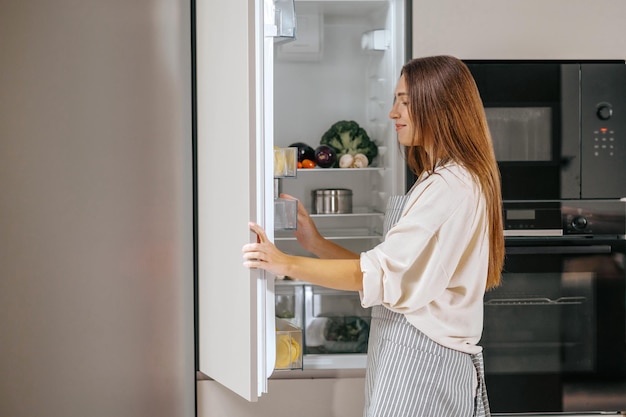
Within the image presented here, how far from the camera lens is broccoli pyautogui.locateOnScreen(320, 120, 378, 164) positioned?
236cm

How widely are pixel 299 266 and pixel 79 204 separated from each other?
46 centimetres

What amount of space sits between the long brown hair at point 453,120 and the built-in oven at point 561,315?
0.52 meters

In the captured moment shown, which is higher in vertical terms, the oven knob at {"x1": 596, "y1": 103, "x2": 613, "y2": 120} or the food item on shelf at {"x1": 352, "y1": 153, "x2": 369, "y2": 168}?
the oven knob at {"x1": 596, "y1": 103, "x2": 613, "y2": 120}

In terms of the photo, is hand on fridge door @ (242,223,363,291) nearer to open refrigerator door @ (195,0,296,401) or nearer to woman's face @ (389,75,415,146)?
open refrigerator door @ (195,0,296,401)

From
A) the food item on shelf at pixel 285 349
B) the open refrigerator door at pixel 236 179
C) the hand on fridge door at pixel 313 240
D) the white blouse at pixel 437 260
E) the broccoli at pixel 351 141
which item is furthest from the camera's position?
the broccoli at pixel 351 141

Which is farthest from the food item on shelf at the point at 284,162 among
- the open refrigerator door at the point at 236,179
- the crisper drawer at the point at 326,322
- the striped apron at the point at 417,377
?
the crisper drawer at the point at 326,322

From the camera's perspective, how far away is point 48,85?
4.85ft

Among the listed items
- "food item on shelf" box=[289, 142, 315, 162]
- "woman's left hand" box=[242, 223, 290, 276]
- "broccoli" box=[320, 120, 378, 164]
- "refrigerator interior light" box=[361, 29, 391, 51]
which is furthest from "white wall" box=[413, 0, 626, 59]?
"woman's left hand" box=[242, 223, 290, 276]

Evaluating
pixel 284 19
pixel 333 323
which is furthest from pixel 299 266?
pixel 333 323

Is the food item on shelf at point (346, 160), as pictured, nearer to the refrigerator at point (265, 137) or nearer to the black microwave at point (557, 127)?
the refrigerator at point (265, 137)

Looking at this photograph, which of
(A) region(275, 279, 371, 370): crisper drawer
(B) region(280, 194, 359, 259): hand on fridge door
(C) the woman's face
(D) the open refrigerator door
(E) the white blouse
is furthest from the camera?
(A) region(275, 279, 371, 370): crisper drawer

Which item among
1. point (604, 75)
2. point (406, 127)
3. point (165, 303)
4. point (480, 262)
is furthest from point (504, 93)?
point (165, 303)

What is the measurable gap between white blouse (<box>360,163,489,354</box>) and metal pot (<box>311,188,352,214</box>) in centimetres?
83

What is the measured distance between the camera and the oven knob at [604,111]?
2.04m
